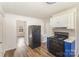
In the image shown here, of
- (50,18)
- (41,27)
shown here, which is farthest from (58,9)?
(41,27)

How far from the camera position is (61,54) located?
1098mm

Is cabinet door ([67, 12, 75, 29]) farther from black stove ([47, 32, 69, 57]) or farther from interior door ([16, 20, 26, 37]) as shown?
interior door ([16, 20, 26, 37])

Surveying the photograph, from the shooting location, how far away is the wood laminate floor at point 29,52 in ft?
3.42

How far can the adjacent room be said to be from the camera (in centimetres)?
105

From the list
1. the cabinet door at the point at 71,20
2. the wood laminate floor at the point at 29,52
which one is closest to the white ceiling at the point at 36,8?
the cabinet door at the point at 71,20

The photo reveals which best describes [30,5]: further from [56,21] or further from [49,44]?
[49,44]

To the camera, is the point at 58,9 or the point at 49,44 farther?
the point at 49,44

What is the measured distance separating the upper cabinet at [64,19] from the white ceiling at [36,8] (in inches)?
2.7

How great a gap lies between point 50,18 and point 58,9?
5.9 inches

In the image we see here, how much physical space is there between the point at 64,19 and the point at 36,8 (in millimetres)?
361

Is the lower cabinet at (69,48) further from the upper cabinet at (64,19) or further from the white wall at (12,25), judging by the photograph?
the white wall at (12,25)

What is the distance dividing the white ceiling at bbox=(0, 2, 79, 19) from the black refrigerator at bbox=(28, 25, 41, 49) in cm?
15

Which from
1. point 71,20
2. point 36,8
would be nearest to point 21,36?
point 36,8

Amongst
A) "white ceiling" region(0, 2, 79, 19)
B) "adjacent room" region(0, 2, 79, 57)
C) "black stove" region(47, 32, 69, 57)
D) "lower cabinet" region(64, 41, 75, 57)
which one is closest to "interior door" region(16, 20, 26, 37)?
"adjacent room" region(0, 2, 79, 57)
